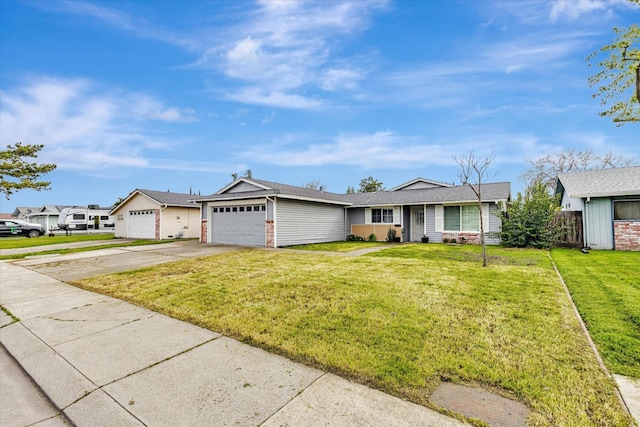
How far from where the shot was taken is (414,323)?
411 cm

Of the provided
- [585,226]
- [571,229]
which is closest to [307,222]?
[571,229]

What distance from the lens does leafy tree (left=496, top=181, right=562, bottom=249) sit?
43.8 feet

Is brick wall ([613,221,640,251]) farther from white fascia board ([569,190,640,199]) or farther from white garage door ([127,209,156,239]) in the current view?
white garage door ([127,209,156,239])

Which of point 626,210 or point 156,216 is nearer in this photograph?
point 626,210

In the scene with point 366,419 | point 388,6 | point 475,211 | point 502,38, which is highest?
point 388,6

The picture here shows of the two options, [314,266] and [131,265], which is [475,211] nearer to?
[314,266]

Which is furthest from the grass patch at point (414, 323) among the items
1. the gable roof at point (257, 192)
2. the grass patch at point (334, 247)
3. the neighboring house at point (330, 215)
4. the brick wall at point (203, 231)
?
the brick wall at point (203, 231)

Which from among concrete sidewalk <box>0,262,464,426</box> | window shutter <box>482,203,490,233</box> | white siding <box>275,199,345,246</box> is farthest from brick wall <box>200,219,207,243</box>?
window shutter <box>482,203,490,233</box>

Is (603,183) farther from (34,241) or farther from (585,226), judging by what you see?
(34,241)

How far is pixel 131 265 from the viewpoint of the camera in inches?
391

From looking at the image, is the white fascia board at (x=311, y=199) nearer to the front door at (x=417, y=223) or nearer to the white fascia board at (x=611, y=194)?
the front door at (x=417, y=223)

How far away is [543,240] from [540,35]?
8494mm

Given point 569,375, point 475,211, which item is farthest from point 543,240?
point 569,375

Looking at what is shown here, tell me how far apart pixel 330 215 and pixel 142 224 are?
1460 cm
